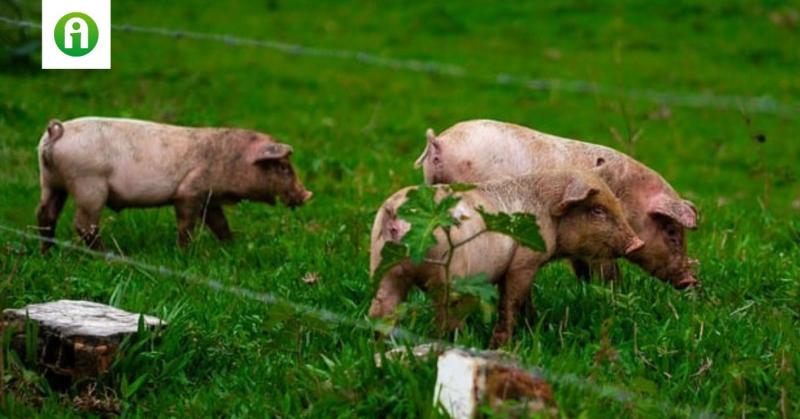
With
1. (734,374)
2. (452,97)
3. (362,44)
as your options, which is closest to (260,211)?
(734,374)

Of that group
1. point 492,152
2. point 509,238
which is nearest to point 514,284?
point 509,238

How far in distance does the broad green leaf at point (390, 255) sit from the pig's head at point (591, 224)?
1.11 meters

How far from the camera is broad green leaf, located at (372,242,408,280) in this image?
518 cm

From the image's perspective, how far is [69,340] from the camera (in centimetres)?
541

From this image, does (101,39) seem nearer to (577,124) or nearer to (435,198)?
(435,198)

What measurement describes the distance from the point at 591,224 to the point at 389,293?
1059mm

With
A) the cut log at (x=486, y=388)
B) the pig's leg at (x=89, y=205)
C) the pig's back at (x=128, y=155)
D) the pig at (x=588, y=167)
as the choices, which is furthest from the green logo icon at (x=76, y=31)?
the cut log at (x=486, y=388)

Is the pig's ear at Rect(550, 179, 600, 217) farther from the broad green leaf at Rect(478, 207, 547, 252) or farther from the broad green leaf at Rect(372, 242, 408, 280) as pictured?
the broad green leaf at Rect(372, 242, 408, 280)

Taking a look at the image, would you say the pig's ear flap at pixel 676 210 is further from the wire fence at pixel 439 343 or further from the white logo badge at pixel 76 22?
the white logo badge at pixel 76 22

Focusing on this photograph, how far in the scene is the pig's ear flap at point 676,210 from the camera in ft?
22.6

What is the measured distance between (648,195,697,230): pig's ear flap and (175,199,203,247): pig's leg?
264 cm

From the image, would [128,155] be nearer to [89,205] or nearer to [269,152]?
[89,205]

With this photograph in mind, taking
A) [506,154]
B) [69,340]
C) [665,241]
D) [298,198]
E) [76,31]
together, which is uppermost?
[76,31]

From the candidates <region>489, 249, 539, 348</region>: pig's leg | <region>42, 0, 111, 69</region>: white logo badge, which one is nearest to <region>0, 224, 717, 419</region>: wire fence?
<region>489, 249, 539, 348</region>: pig's leg
